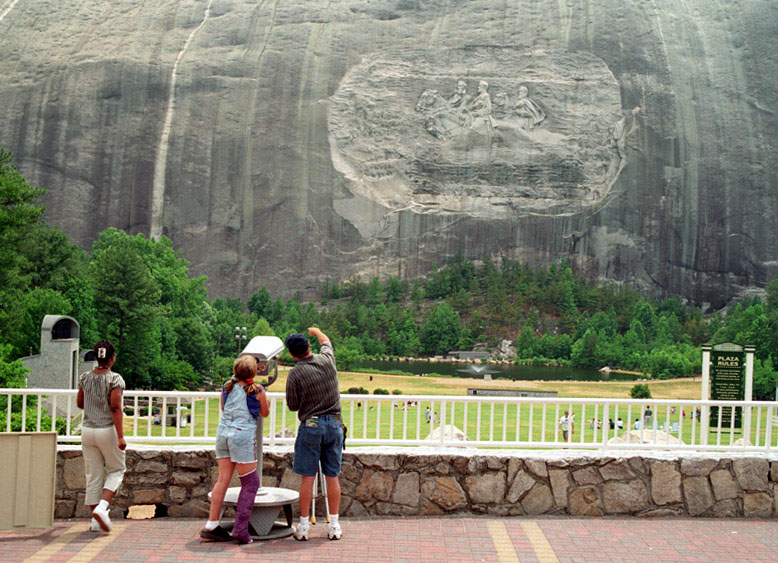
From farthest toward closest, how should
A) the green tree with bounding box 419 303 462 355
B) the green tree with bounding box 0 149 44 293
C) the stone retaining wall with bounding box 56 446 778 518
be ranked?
the green tree with bounding box 419 303 462 355
the green tree with bounding box 0 149 44 293
the stone retaining wall with bounding box 56 446 778 518

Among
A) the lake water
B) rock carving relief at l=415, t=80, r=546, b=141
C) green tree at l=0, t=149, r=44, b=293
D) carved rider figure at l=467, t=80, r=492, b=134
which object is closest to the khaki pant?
green tree at l=0, t=149, r=44, b=293

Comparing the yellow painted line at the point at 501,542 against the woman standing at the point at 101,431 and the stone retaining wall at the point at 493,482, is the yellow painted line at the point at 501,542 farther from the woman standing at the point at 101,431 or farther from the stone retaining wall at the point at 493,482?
the woman standing at the point at 101,431

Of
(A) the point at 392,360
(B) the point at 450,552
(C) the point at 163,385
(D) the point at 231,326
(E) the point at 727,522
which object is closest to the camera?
(B) the point at 450,552

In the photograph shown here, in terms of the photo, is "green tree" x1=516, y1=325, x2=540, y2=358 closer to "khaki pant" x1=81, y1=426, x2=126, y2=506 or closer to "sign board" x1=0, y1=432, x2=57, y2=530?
"khaki pant" x1=81, y1=426, x2=126, y2=506

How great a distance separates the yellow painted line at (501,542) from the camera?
18.2 ft

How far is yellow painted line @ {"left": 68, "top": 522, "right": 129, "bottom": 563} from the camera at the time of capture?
5336mm

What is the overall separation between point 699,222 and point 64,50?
47.3m

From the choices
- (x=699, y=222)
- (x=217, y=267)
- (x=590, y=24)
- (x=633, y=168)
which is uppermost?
(x=590, y=24)

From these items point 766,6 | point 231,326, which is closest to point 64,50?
point 231,326

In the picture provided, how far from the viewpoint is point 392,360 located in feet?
157

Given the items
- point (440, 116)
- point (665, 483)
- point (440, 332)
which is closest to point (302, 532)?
point (665, 483)

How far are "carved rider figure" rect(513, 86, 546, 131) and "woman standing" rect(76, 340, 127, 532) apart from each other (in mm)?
55600

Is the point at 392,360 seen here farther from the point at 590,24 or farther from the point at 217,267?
the point at 590,24

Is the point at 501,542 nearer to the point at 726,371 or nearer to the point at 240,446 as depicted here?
the point at 240,446
